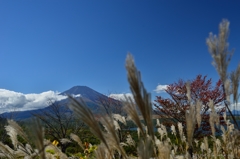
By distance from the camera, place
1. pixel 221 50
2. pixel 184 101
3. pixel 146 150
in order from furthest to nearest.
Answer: pixel 184 101, pixel 221 50, pixel 146 150

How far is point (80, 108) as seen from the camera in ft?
2.84

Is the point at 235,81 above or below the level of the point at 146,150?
above

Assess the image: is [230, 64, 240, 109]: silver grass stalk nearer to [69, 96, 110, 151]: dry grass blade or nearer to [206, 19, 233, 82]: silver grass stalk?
[206, 19, 233, 82]: silver grass stalk

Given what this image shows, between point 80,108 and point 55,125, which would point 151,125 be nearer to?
point 80,108

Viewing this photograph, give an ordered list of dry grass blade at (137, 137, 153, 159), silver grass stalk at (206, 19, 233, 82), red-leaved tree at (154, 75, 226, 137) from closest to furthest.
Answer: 1. dry grass blade at (137, 137, 153, 159)
2. silver grass stalk at (206, 19, 233, 82)
3. red-leaved tree at (154, 75, 226, 137)

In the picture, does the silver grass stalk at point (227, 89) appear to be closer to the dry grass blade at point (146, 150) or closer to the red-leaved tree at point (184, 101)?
the dry grass blade at point (146, 150)

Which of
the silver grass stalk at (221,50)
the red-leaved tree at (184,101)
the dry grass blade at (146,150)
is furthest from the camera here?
the red-leaved tree at (184,101)

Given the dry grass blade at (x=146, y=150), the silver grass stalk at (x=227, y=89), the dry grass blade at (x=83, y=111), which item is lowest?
the dry grass blade at (x=146, y=150)

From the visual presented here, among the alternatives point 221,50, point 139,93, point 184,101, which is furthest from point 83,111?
point 184,101

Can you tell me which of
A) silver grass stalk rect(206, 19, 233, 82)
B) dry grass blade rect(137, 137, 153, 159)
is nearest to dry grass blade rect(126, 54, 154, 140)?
dry grass blade rect(137, 137, 153, 159)

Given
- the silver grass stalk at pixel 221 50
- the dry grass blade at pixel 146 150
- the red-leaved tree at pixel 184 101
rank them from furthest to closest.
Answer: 1. the red-leaved tree at pixel 184 101
2. the silver grass stalk at pixel 221 50
3. the dry grass blade at pixel 146 150

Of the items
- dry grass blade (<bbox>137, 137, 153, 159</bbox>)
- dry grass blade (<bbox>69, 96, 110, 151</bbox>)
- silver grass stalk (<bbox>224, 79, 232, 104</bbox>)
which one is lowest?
dry grass blade (<bbox>137, 137, 153, 159</bbox>)

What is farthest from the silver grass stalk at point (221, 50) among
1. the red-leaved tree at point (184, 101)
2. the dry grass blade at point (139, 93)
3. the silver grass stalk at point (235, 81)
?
the red-leaved tree at point (184, 101)

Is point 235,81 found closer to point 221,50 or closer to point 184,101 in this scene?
point 221,50
